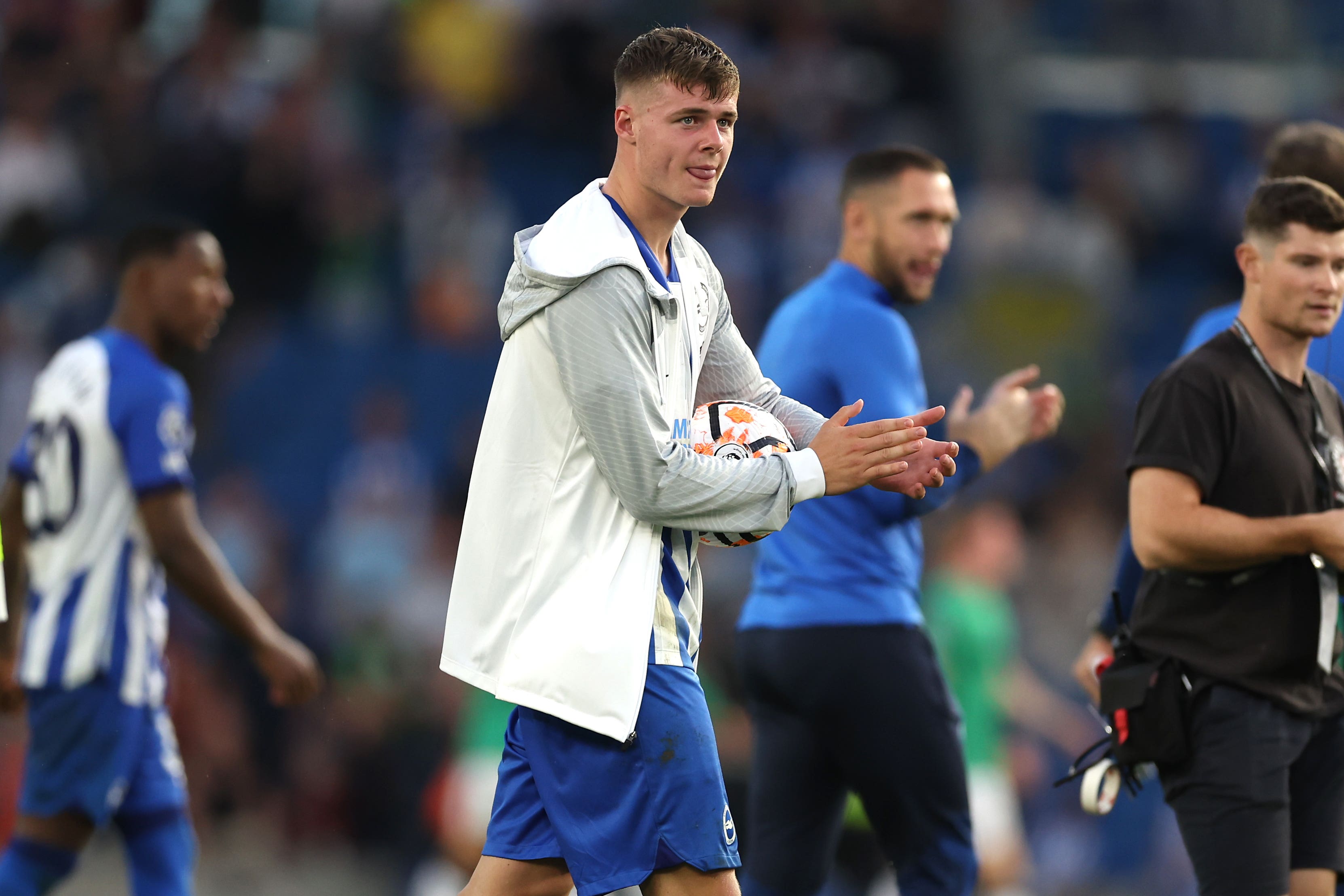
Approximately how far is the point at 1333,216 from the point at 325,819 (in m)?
8.19

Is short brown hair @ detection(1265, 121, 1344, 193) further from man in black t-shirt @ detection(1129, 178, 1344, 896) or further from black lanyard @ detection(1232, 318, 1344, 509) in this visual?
black lanyard @ detection(1232, 318, 1344, 509)

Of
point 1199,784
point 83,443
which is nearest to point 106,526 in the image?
point 83,443

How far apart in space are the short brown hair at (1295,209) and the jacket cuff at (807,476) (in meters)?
1.92

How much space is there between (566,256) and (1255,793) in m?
2.46

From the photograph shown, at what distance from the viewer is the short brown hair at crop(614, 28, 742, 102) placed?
4.05 m

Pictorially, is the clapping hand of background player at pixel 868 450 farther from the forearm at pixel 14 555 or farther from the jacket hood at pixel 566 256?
the forearm at pixel 14 555

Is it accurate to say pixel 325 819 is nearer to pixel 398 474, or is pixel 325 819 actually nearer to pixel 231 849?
pixel 231 849

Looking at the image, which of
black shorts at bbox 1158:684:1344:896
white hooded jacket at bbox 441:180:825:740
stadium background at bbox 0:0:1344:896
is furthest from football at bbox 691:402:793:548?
stadium background at bbox 0:0:1344:896

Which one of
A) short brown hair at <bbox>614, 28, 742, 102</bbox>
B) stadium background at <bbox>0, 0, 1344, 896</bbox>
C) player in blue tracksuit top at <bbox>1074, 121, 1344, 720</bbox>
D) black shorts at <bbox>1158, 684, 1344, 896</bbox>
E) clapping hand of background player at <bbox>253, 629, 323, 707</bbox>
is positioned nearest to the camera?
short brown hair at <bbox>614, 28, 742, 102</bbox>

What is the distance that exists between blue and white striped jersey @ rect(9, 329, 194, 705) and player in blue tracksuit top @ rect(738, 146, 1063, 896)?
2.31 metres

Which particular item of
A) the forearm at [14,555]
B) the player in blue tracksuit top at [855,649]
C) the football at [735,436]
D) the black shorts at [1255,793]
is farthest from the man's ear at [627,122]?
the forearm at [14,555]

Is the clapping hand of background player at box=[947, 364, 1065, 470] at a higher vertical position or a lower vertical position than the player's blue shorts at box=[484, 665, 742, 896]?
higher

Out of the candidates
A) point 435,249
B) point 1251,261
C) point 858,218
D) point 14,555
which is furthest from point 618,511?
point 435,249

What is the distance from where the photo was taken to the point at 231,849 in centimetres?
1095
